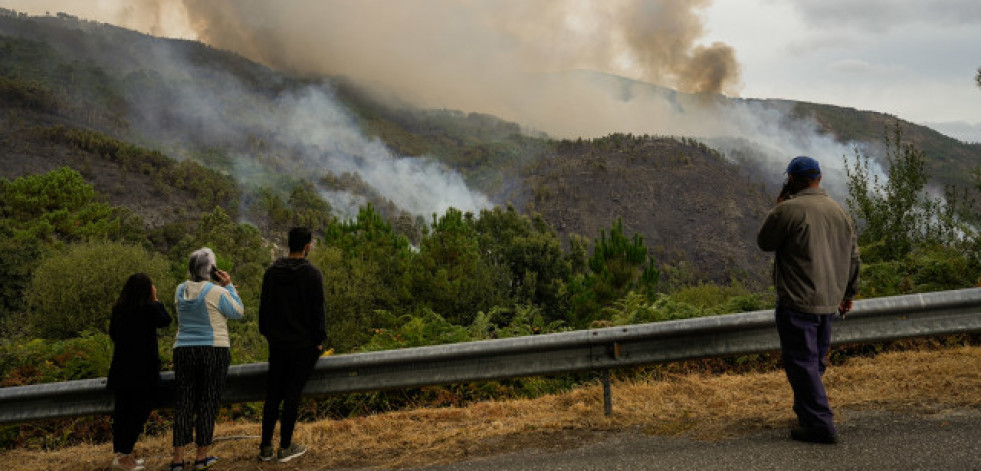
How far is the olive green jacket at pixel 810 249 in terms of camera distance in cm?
394

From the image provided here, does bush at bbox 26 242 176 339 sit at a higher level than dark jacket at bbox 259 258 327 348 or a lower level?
lower

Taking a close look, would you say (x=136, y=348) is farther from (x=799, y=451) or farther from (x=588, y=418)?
(x=799, y=451)

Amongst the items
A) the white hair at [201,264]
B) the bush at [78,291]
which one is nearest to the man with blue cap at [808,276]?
the white hair at [201,264]

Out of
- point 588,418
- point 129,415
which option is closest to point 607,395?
point 588,418

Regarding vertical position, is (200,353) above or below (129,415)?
above

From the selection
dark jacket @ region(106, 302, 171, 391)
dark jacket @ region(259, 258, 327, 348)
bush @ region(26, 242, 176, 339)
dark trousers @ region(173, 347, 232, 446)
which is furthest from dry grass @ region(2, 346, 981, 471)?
bush @ region(26, 242, 176, 339)

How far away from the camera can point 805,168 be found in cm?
410

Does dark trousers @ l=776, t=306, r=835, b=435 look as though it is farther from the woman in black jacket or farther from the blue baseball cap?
the woman in black jacket

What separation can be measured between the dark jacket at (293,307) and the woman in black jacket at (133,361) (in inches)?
34.4

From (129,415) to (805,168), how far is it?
5.18 meters

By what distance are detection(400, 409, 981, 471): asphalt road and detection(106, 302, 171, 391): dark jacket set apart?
2.42 m

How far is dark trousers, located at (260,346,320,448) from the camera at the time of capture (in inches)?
179

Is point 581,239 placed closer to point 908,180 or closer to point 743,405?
point 908,180

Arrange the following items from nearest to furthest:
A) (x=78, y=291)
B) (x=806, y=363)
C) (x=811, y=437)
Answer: (x=811, y=437) → (x=806, y=363) → (x=78, y=291)
